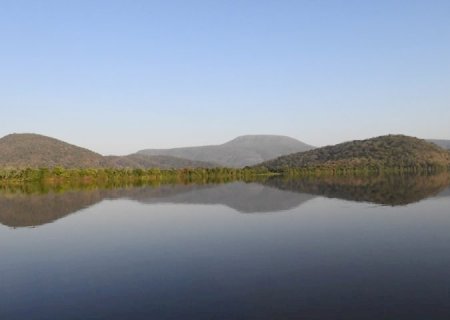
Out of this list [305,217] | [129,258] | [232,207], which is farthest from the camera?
[232,207]

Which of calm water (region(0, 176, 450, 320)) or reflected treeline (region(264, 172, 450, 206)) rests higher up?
reflected treeline (region(264, 172, 450, 206))

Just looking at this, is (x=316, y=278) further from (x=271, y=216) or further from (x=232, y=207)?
(x=232, y=207)

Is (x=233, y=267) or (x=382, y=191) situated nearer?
(x=233, y=267)

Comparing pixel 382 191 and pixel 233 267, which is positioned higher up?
pixel 382 191

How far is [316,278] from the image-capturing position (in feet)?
101

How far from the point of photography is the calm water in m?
25.3

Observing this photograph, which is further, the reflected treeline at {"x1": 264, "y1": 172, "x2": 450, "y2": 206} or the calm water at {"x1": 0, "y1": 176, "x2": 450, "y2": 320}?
the reflected treeline at {"x1": 264, "y1": 172, "x2": 450, "y2": 206}

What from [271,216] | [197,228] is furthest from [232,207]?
[197,228]

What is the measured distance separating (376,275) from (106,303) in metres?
18.8

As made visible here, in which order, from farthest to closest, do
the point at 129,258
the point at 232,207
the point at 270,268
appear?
the point at 232,207, the point at 129,258, the point at 270,268

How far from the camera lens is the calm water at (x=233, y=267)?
25266 millimetres

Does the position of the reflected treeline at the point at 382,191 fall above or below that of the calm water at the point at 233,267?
above

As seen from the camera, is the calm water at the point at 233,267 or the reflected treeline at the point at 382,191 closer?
the calm water at the point at 233,267

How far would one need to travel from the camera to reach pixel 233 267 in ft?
115
